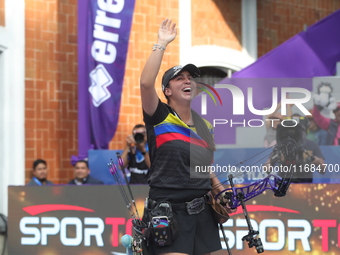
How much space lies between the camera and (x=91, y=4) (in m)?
11.4

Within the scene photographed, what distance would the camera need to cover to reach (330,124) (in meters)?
7.97

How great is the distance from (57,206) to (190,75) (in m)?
3.68

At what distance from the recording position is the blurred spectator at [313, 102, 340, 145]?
24.9ft

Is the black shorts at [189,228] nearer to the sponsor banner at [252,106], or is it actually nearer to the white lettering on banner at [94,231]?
the sponsor banner at [252,106]

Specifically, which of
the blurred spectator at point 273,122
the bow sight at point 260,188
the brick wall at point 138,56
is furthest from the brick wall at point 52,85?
the bow sight at point 260,188

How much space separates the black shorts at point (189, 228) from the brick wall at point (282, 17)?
35.3 feet

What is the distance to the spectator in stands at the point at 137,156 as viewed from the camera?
972cm

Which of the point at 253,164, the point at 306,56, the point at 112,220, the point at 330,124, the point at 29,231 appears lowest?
the point at 29,231

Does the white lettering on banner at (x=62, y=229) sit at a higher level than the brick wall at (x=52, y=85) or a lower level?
lower

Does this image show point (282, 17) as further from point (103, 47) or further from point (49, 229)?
point (49, 229)

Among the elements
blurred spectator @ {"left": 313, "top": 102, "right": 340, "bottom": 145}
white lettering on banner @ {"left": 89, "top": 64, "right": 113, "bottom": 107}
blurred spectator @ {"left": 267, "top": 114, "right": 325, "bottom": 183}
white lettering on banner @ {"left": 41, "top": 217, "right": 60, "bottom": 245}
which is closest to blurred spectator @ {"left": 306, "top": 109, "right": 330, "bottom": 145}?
blurred spectator @ {"left": 313, "top": 102, "right": 340, "bottom": 145}

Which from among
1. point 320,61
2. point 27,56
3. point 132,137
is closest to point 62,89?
point 27,56

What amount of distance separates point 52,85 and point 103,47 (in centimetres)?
117

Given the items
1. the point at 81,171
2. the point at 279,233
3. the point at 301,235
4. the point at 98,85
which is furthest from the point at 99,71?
the point at 301,235
